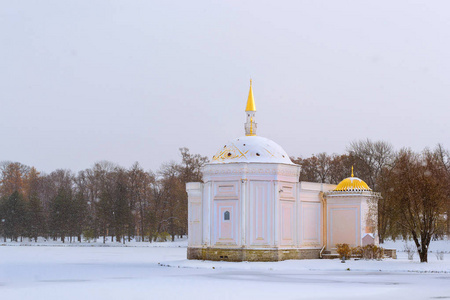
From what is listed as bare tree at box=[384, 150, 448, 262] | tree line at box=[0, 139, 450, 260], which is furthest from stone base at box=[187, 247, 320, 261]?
A: tree line at box=[0, 139, 450, 260]

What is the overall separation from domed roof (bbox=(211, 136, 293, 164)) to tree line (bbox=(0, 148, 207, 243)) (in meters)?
36.8

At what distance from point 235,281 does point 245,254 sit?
47.0 feet

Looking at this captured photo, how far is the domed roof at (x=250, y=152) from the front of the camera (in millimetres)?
43906

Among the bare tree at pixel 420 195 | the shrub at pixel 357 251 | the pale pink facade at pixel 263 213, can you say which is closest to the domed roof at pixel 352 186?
the pale pink facade at pixel 263 213

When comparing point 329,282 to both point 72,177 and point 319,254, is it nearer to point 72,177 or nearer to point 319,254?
point 319,254

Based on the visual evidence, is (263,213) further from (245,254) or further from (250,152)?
(250,152)

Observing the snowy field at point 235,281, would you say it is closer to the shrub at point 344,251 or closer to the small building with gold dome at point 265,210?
the shrub at point 344,251

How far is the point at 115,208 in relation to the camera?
84.7 meters

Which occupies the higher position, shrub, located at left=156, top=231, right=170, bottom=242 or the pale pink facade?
the pale pink facade

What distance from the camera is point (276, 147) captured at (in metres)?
45.6

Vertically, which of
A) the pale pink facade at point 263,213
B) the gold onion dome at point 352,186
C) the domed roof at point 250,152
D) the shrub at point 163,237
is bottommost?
the shrub at point 163,237

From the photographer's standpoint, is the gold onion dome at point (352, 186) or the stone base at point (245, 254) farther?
the gold onion dome at point (352, 186)

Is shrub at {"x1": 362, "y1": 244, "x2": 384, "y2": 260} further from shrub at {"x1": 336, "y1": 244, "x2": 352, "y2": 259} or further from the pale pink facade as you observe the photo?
the pale pink facade

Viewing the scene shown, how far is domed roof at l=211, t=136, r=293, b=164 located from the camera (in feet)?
144
